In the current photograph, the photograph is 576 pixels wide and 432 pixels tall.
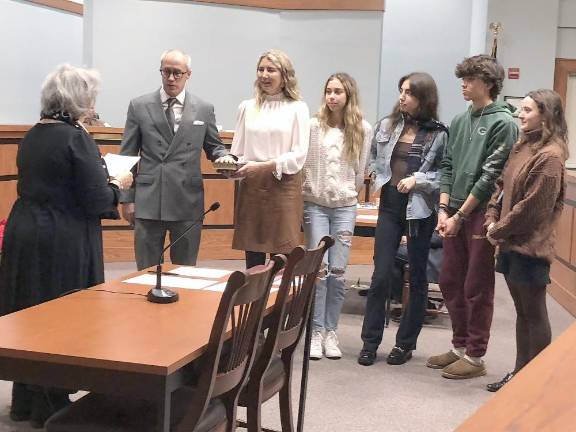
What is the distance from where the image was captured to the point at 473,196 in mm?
3930

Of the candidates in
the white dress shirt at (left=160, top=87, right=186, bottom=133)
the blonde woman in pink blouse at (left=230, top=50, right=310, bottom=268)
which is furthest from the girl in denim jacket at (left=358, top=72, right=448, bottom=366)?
the white dress shirt at (left=160, top=87, right=186, bottom=133)

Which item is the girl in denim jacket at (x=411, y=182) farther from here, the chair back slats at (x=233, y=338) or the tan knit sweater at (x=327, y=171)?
the chair back slats at (x=233, y=338)

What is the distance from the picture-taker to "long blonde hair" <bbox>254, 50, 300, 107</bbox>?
4098 millimetres

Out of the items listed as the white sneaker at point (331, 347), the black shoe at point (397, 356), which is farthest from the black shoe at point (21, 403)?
the black shoe at point (397, 356)

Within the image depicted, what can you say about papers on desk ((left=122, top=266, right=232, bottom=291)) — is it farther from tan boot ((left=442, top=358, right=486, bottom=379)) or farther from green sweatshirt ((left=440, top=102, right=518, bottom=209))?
tan boot ((left=442, top=358, right=486, bottom=379))

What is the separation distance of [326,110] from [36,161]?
1.83m

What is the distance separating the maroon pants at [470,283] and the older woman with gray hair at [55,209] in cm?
179

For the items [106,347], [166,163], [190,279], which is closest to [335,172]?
[166,163]

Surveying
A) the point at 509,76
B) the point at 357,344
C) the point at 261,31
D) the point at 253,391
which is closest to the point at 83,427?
the point at 253,391

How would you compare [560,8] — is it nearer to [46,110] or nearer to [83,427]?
[46,110]

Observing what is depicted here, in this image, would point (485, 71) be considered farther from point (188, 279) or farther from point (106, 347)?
point (106, 347)

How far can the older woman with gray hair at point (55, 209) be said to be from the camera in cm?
307

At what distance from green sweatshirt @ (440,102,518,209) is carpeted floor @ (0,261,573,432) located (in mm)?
940

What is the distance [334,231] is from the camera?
442 centimetres
